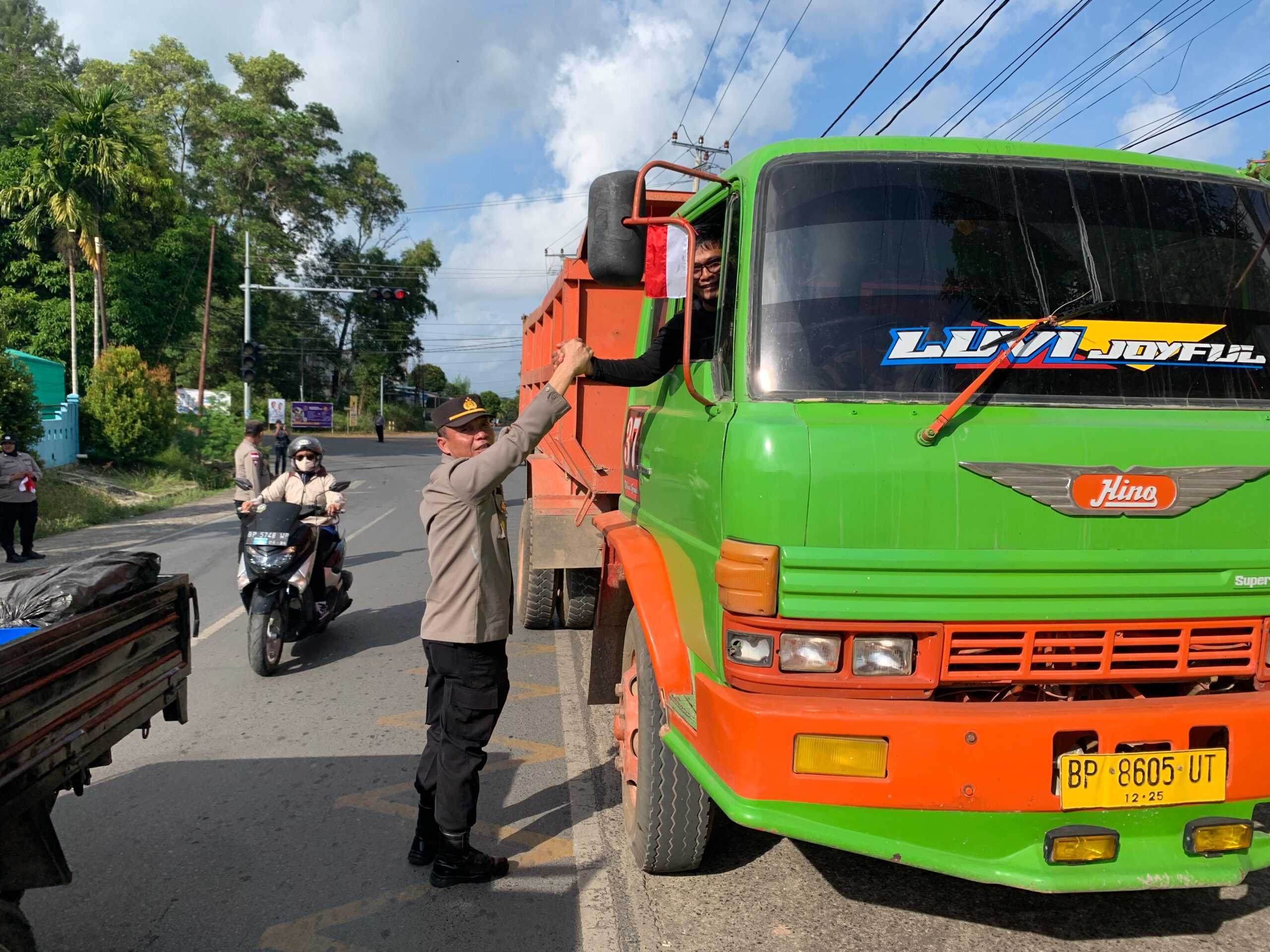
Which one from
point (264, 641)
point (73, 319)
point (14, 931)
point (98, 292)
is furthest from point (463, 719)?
point (73, 319)

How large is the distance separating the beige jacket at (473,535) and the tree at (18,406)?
53.8ft

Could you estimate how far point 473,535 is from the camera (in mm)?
3631

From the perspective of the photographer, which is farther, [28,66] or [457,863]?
[28,66]

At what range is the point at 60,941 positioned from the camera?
315 cm

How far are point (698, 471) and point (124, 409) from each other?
2364cm

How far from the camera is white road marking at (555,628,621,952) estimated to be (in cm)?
326

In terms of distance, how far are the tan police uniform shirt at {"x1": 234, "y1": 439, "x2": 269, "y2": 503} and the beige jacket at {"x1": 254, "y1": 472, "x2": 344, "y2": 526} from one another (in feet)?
6.61

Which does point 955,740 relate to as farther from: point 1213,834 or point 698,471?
point 698,471

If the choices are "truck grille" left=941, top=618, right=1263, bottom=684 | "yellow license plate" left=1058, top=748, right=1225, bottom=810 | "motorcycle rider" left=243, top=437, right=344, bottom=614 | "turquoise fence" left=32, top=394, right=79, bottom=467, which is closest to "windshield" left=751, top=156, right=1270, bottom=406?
"truck grille" left=941, top=618, right=1263, bottom=684

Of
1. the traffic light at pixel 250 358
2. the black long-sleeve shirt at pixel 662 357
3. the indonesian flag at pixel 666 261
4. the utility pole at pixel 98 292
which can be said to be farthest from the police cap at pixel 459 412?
the utility pole at pixel 98 292

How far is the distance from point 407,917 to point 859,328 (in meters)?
2.58

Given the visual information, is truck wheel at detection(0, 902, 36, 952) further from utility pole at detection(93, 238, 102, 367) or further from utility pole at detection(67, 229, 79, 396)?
utility pole at detection(67, 229, 79, 396)

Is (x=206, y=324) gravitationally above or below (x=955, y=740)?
above

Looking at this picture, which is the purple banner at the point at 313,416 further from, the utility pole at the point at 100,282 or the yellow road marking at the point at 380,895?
the yellow road marking at the point at 380,895
